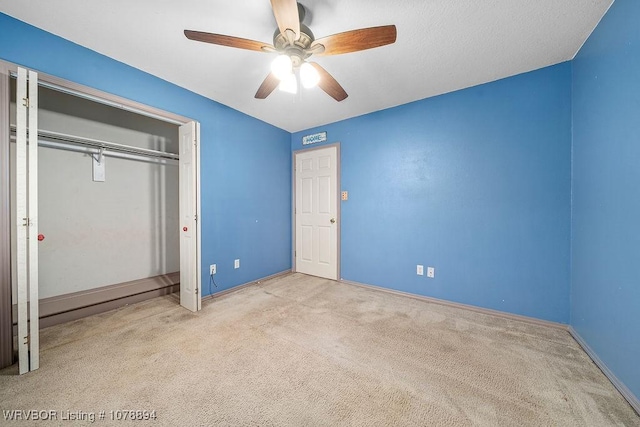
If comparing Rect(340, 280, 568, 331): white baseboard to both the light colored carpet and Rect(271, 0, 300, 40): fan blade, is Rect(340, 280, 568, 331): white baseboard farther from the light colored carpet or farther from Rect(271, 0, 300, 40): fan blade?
Rect(271, 0, 300, 40): fan blade

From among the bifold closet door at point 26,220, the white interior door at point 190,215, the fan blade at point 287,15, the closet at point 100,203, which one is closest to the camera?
the fan blade at point 287,15

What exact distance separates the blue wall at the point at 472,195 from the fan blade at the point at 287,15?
6.85ft

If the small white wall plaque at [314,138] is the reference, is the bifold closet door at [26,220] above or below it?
below

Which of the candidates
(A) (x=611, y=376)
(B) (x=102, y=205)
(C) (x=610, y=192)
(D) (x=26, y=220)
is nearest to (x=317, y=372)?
(A) (x=611, y=376)

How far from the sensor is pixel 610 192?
1570mm

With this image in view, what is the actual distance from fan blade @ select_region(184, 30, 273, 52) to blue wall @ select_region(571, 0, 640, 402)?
2.28 metres

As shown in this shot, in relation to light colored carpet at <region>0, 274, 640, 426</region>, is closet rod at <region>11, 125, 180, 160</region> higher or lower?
higher

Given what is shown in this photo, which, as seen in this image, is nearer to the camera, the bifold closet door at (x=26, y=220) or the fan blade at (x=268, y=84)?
the bifold closet door at (x=26, y=220)

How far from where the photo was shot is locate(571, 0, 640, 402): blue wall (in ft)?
4.43

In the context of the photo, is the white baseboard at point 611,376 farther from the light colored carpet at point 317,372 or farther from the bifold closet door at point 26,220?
the bifold closet door at point 26,220

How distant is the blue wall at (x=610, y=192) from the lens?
1.35m

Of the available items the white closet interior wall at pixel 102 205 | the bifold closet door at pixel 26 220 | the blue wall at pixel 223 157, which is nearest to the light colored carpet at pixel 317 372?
the bifold closet door at pixel 26 220

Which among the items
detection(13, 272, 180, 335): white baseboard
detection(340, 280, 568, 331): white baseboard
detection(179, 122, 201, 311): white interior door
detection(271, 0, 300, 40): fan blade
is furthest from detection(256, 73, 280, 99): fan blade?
detection(340, 280, 568, 331): white baseboard

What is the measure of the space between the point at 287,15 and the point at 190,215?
2.09 metres
